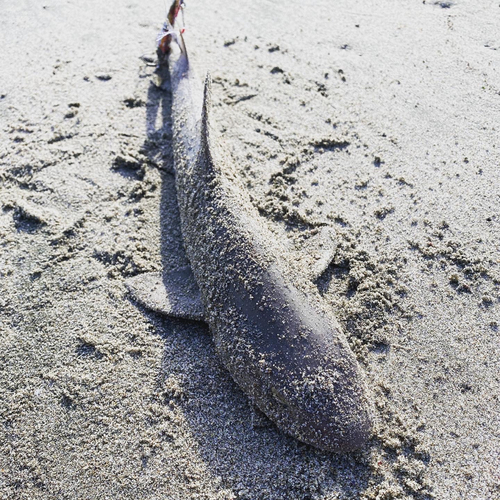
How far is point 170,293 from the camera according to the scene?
3670mm

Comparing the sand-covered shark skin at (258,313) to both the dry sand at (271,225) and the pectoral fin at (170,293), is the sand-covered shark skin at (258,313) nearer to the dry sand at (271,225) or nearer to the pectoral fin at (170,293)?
the pectoral fin at (170,293)

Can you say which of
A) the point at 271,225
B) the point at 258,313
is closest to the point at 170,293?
the point at 258,313

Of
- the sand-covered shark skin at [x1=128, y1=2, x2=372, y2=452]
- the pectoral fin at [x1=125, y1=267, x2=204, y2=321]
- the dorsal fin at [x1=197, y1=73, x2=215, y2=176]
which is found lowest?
the pectoral fin at [x1=125, y1=267, x2=204, y2=321]

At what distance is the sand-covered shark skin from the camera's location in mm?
2801

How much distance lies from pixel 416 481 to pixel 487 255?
196 centimetres

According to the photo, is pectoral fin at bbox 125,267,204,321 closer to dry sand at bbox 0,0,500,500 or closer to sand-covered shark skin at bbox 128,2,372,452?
sand-covered shark skin at bbox 128,2,372,452

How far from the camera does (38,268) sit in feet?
12.9

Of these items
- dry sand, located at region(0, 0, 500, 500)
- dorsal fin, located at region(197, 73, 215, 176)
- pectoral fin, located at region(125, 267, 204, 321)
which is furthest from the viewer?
dorsal fin, located at region(197, 73, 215, 176)

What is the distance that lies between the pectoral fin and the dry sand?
0.13 metres

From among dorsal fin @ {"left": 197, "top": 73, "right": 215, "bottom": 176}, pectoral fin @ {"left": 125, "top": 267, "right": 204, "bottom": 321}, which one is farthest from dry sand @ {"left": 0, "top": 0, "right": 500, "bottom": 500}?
dorsal fin @ {"left": 197, "top": 73, "right": 215, "bottom": 176}

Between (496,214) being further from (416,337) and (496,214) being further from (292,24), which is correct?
(292,24)

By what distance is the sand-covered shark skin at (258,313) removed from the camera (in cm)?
280

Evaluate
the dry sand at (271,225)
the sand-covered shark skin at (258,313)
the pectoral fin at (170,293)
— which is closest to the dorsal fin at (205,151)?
the sand-covered shark skin at (258,313)

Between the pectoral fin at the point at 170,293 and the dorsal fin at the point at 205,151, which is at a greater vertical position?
the dorsal fin at the point at 205,151
